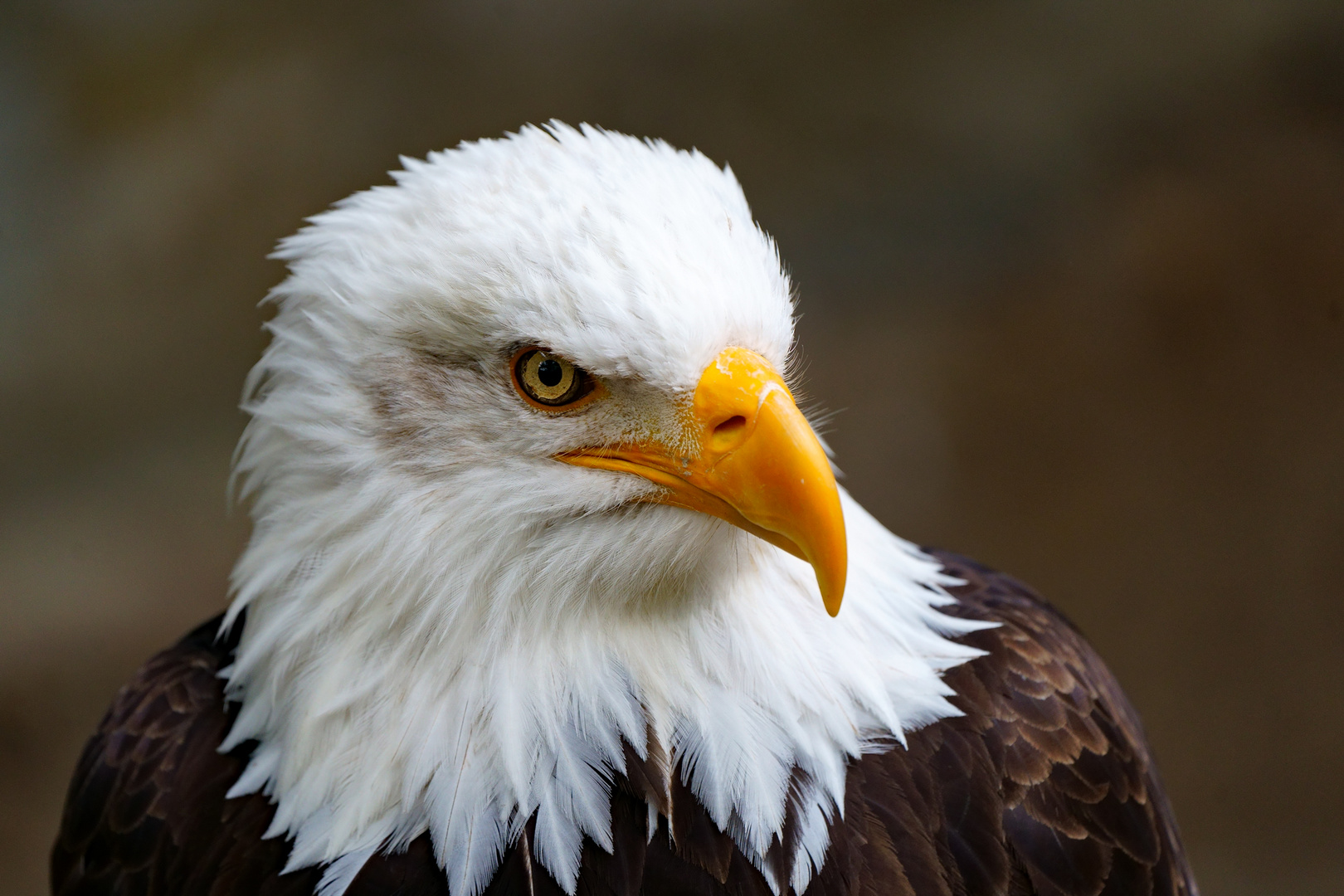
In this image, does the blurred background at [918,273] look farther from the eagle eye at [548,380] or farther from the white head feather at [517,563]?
the eagle eye at [548,380]

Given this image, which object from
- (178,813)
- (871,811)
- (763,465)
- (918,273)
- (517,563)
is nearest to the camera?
(763,465)

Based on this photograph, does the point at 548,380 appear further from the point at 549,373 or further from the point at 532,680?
the point at 532,680

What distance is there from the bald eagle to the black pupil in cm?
1

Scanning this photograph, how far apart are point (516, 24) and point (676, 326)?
3.71 m

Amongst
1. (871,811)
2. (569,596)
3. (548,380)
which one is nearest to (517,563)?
(569,596)

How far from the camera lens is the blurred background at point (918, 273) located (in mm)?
4578

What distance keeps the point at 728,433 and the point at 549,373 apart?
253mm

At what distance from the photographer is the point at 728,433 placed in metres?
1.45

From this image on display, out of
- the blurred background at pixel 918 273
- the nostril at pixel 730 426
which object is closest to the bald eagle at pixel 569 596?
the nostril at pixel 730 426

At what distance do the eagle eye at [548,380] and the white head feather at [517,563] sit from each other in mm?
22

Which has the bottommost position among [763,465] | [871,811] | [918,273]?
[871,811]

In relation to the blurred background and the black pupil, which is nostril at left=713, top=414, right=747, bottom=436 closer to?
the black pupil

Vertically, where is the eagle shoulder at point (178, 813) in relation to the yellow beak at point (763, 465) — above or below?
below

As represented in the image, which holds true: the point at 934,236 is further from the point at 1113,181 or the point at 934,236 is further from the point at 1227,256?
the point at 1227,256
